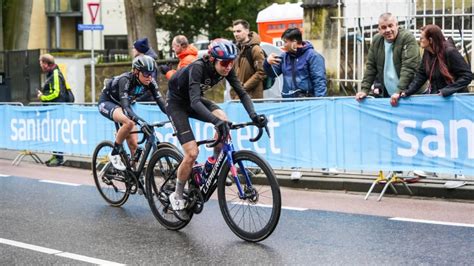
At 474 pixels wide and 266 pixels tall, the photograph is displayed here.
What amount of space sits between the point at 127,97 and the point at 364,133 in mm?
3118

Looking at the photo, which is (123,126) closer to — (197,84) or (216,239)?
(197,84)

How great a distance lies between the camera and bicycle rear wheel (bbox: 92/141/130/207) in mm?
10125

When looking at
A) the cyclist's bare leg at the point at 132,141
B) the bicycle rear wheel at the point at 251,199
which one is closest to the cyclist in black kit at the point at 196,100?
the bicycle rear wheel at the point at 251,199

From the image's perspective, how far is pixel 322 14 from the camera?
53.0ft

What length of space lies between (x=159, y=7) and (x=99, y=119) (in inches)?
950

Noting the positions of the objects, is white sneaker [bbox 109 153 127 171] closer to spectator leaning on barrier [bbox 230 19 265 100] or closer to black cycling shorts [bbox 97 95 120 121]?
black cycling shorts [bbox 97 95 120 121]

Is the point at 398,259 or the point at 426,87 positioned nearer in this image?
the point at 398,259

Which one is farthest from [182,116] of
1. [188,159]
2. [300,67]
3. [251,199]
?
[300,67]

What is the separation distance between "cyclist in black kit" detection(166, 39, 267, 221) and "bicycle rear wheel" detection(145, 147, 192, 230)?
9.0 inches

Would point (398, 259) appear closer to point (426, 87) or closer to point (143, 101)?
point (426, 87)

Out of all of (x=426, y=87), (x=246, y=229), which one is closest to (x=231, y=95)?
(x=426, y=87)

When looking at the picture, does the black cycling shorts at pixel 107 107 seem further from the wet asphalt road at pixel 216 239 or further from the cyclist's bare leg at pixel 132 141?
the wet asphalt road at pixel 216 239

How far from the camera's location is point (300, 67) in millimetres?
11930

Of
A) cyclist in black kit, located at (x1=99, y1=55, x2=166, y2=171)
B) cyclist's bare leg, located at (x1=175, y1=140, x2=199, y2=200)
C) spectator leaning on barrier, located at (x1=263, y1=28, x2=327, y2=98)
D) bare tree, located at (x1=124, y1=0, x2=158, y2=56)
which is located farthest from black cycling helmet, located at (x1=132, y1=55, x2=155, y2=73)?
bare tree, located at (x1=124, y1=0, x2=158, y2=56)
